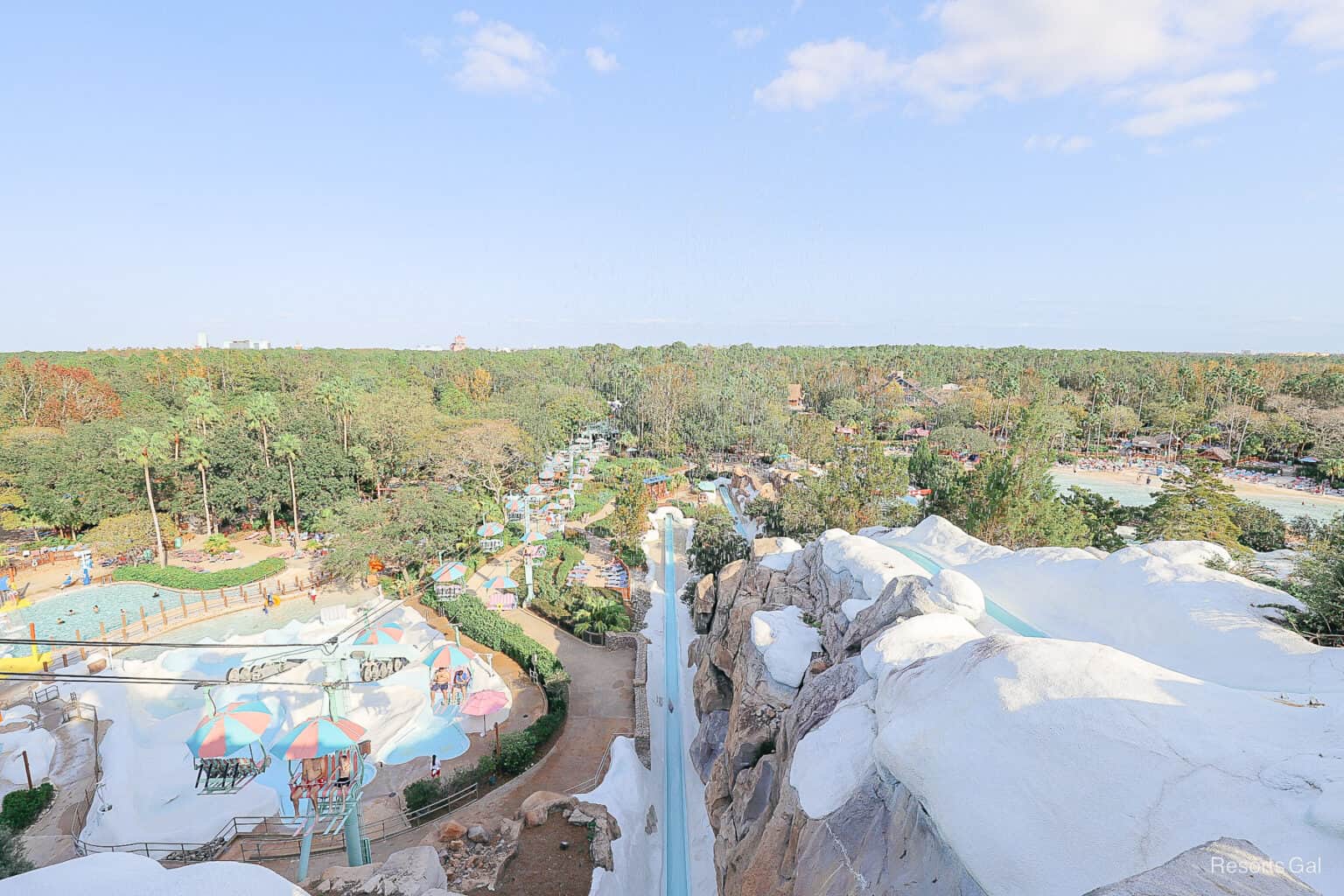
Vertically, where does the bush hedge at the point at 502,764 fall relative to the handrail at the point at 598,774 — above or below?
above

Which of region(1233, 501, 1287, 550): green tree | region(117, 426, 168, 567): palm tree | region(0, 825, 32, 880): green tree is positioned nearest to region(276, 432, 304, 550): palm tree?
region(117, 426, 168, 567): palm tree

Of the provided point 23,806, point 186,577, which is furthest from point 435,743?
point 186,577

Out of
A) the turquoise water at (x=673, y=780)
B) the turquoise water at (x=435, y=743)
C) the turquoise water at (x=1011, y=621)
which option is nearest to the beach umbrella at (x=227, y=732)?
the turquoise water at (x=435, y=743)

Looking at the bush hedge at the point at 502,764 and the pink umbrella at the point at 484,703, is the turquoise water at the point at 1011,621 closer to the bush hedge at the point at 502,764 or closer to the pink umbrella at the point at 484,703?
the bush hedge at the point at 502,764

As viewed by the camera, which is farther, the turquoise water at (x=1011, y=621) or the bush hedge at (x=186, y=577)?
the bush hedge at (x=186, y=577)

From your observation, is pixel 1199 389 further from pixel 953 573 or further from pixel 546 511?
pixel 953 573

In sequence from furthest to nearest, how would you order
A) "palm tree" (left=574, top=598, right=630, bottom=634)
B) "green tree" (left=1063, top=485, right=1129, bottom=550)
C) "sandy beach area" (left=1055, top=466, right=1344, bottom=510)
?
"sandy beach area" (left=1055, top=466, right=1344, bottom=510), "green tree" (left=1063, top=485, right=1129, bottom=550), "palm tree" (left=574, top=598, right=630, bottom=634)

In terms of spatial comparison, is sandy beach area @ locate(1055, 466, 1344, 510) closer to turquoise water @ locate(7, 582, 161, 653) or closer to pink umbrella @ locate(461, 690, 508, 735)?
pink umbrella @ locate(461, 690, 508, 735)
